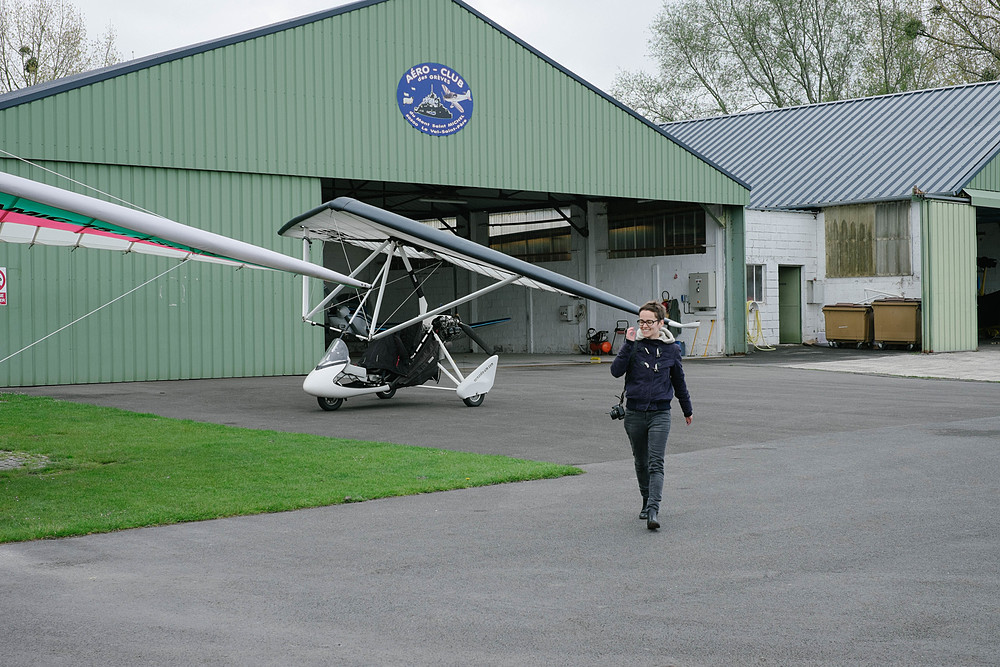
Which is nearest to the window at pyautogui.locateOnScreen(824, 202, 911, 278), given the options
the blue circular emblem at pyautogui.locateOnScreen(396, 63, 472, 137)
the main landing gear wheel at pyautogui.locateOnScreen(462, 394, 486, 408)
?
the blue circular emblem at pyautogui.locateOnScreen(396, 63, 472, 137)

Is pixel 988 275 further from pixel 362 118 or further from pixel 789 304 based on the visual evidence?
pixel 362 118

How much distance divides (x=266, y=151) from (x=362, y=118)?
254cm

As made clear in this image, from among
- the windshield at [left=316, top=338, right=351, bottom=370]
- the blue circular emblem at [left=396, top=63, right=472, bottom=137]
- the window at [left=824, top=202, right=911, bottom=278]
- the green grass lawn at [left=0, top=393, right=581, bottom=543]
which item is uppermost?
the blue circular emblem at [left=396, top=63, right=472, bottom=137]

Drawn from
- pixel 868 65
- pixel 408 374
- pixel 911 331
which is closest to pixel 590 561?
pixel 408 374

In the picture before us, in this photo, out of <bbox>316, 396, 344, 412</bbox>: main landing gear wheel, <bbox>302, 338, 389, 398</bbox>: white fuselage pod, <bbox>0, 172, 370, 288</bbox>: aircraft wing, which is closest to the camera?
<bbox>0, 172, 370, 288</bbox>: aircraft wing

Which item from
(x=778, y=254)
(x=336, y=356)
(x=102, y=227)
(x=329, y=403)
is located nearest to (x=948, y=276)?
(x=778, y=254)

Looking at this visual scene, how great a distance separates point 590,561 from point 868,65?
4875 cm

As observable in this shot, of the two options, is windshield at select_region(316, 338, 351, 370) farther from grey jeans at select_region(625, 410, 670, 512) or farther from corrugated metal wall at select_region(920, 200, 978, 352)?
corrugated metal wall at select_region(920, 200, 978, 352)

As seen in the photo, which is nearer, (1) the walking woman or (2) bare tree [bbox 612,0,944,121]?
(1) the walking woman

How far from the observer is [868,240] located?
32125 millimetres

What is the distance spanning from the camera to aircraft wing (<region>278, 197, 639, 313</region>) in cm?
1446

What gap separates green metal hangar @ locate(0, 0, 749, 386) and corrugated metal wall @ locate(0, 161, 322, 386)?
32 millimetres

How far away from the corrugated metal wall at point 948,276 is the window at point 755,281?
4769 mm

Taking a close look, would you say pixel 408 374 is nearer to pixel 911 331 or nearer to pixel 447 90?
pixel 447 90
